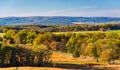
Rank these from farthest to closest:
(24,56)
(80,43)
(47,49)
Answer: (80,43) < (47,49) < (24,56)

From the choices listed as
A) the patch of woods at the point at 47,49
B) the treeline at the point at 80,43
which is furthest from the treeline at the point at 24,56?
the treeline at the point at 80,43

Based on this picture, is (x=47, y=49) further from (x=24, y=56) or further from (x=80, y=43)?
(x=80, y=43)

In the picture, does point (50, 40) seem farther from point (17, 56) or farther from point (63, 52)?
point (17, 56)

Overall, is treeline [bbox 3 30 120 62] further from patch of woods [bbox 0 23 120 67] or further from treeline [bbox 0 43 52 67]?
treeline [bbox 0 43 52 67]

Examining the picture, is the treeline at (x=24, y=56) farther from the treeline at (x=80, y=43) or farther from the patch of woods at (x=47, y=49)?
the treeline at (x=80, y=43)

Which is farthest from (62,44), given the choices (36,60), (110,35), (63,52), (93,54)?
(36,60)

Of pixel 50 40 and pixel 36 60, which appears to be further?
pixel 50 40

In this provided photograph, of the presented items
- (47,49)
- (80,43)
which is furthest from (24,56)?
(80,43)

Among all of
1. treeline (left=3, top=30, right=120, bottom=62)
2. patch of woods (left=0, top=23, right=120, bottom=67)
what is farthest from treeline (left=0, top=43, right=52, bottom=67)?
treeline (left=3, top=30, right=120, bottom=62)

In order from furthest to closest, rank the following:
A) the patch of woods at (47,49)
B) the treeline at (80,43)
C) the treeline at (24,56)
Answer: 1. the treeline at (80,43)
2. the patch of woods at (47,49)
3. the treeline at (24,56)
